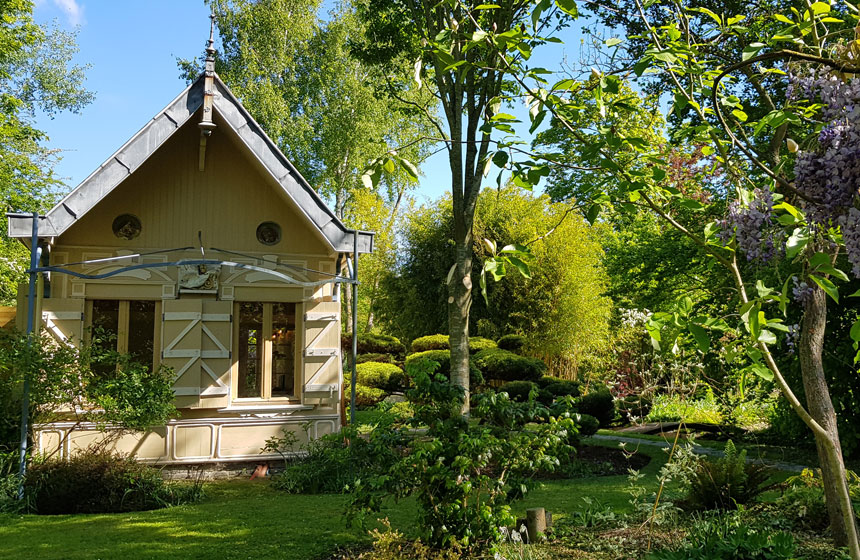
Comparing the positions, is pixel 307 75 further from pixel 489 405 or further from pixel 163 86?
pixel 489 405

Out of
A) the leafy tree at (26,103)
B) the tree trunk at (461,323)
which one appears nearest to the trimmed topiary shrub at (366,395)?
the tree trunk at (461,323)

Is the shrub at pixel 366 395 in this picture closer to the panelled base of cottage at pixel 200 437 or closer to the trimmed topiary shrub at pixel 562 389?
the trimmed topiary shrub at pixel 562 389

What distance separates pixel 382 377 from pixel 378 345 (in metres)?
2.89

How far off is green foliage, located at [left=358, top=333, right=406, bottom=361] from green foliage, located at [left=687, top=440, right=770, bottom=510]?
45.6 ft

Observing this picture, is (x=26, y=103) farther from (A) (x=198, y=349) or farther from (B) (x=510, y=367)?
(B) (x=510, y=367)

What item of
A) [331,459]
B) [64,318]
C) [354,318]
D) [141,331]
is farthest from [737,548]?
[64,318]

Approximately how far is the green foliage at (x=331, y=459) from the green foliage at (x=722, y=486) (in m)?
2.80

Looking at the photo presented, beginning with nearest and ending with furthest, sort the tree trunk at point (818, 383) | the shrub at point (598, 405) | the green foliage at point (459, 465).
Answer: the green foliage at point (459, 465)
the tree trunk at point (818, 383)
the shrub at point (598, 405)

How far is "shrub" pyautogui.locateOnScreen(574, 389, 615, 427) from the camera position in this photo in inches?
496

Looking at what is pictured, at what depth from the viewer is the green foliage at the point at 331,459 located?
4992 millimetres

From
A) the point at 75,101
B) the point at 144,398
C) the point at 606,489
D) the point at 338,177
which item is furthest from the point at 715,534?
the point at 75,101

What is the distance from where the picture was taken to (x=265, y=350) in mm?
10031

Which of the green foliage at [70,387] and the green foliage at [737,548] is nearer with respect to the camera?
the green foliage at [737,548]

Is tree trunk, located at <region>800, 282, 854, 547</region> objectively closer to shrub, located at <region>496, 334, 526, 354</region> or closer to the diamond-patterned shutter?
the diamond-patterned shutter
